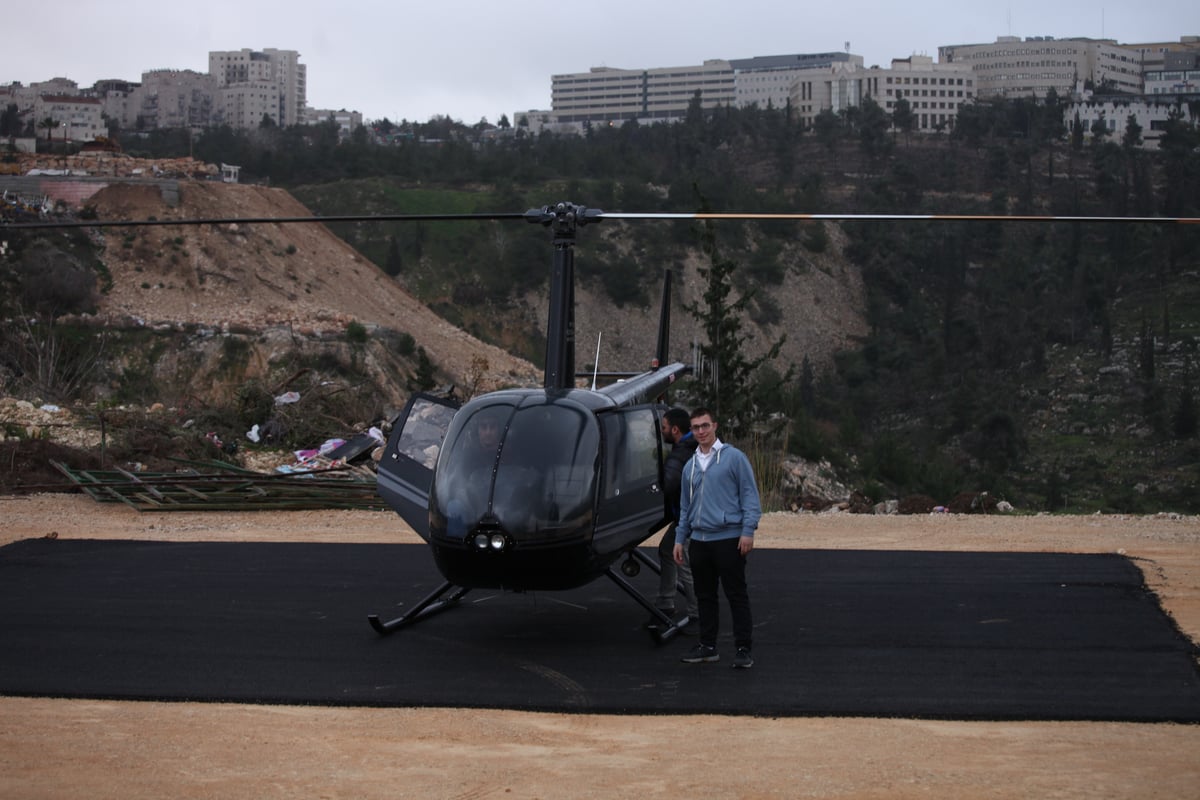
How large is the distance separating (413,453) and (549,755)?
347 cm

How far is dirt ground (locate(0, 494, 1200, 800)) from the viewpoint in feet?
20.6

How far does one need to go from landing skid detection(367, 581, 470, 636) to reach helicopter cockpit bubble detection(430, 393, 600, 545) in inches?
34.7

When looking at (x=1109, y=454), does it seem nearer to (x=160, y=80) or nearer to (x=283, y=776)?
(x=283, y=776)

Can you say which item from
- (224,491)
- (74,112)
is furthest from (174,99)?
(224,491)

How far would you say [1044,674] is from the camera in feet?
26.7

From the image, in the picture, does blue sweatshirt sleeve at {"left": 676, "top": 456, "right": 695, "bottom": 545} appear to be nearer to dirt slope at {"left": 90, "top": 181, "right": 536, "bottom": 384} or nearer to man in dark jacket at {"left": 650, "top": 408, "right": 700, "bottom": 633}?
man in dark jacket at {"left": 650, "top": 408, "right": 700, "bottom": 633}

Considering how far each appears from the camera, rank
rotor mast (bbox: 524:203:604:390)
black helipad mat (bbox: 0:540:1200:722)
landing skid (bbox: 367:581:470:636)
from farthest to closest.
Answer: rotor mast (bbox: 524:203:604:390) < landing skid (bbox: 367:581:470:636) < black helipad mat (bbox: 0:540:1200:722)

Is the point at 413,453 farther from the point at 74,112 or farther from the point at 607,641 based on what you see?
the point at 74,112

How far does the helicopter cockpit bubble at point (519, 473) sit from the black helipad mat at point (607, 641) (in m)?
1.00

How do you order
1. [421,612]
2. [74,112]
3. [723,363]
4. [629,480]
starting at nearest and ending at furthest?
1. [629,480]
2. [421,612]
3. [723,363]
4. [74,112]

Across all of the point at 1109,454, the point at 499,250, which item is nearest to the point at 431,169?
the point at 499,250

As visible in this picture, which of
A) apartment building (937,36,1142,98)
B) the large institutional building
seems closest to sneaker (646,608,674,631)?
the large institutional building

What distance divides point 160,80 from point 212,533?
172251 mm

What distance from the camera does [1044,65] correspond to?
538 feet
